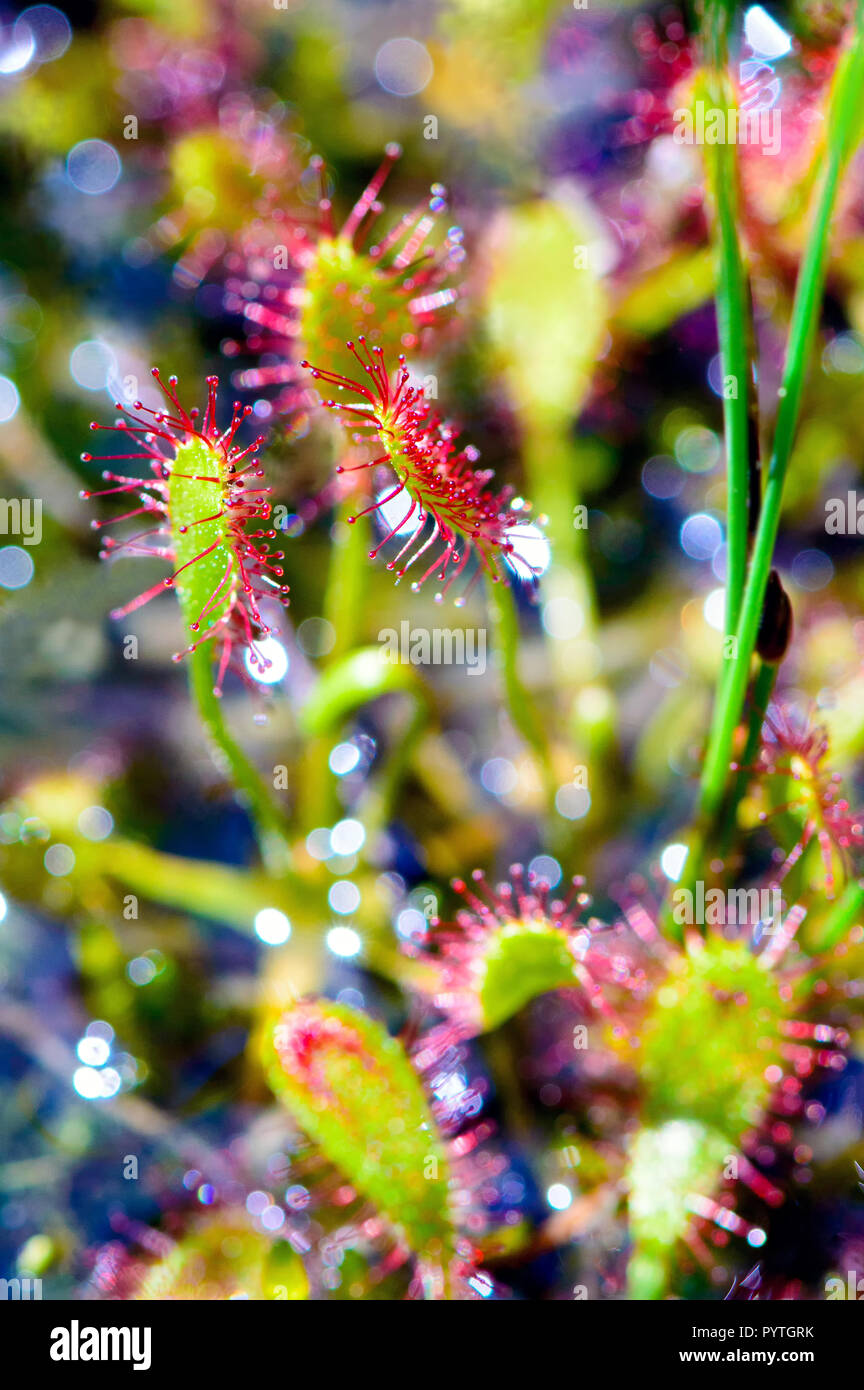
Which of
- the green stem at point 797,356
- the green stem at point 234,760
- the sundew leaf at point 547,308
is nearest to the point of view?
the green stem at point 797,356

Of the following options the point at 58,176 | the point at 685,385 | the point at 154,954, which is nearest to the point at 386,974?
the point at 154,954

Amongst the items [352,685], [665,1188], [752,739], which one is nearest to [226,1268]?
[665,1188]

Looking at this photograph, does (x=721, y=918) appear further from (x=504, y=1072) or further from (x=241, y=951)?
(x=241, y=951)

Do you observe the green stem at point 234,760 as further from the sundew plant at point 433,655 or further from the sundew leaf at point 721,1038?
the sundew leaf at point 721,1038
